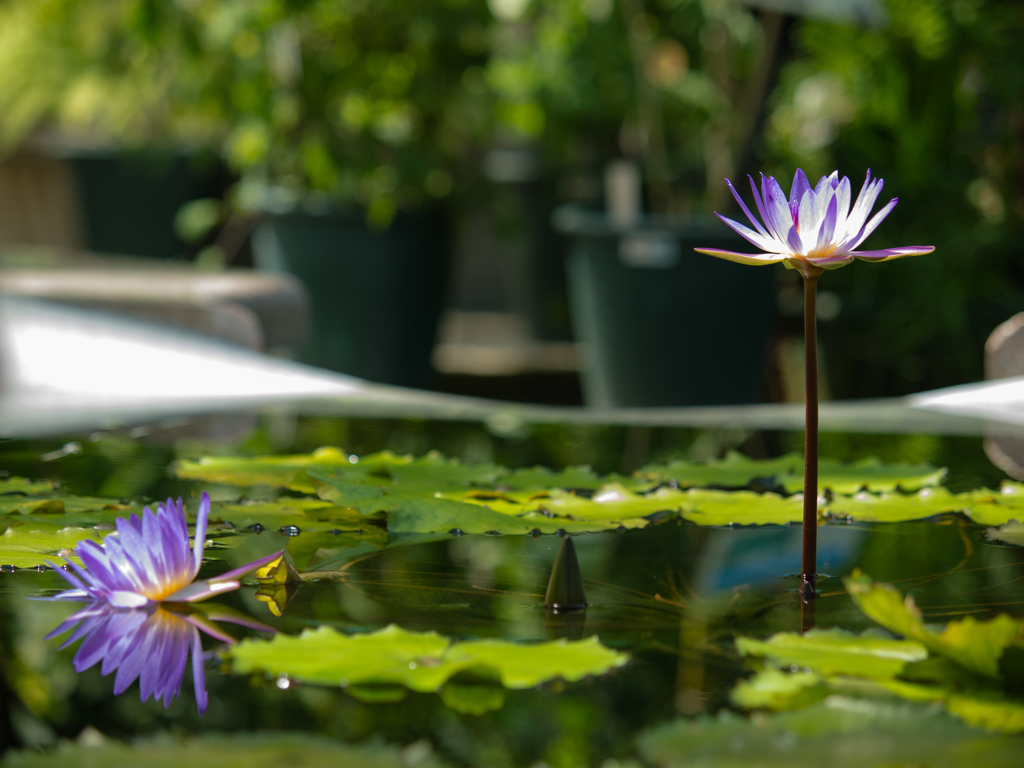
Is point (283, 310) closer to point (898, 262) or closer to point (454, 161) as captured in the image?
point (454, 161)

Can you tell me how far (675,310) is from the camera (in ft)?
7.22

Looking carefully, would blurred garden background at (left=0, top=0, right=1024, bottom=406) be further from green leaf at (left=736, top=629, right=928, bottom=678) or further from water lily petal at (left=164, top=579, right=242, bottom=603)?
green leaf at (left=736, top=629, right=928, bottom=678)

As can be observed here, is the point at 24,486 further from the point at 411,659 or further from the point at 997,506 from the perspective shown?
the point at 997,506

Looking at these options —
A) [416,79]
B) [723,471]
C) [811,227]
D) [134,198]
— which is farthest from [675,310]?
[134,198]

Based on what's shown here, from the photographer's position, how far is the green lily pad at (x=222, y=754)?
0.91 feet

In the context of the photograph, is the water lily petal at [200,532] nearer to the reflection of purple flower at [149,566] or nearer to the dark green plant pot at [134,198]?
the reflection of purple flower at [149,566]

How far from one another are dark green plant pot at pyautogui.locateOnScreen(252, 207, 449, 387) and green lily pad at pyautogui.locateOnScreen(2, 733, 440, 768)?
7.75ft

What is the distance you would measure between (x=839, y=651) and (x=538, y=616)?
11cm

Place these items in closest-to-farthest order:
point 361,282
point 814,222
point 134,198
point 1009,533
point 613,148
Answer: point 814,222 → point 1009,533 → point 361,282 → point 613,148 → point 134,198

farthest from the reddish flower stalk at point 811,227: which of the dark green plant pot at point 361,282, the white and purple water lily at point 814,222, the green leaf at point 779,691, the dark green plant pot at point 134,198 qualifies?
the dark green plant pot at point 134,198

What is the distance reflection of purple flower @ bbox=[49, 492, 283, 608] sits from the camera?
0.38 m

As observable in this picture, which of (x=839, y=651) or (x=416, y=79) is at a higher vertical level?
(x=416, y=79)

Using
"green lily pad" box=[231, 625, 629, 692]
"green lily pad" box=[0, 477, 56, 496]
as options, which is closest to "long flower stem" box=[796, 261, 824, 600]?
"green lily pad" box=[231, 625, 629, 692]

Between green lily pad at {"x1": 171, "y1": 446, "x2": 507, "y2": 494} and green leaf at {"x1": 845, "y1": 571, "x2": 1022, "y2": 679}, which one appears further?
green lily pad at {"x1": 171, "y1": 446, "x2": 507, "y2": 494}
